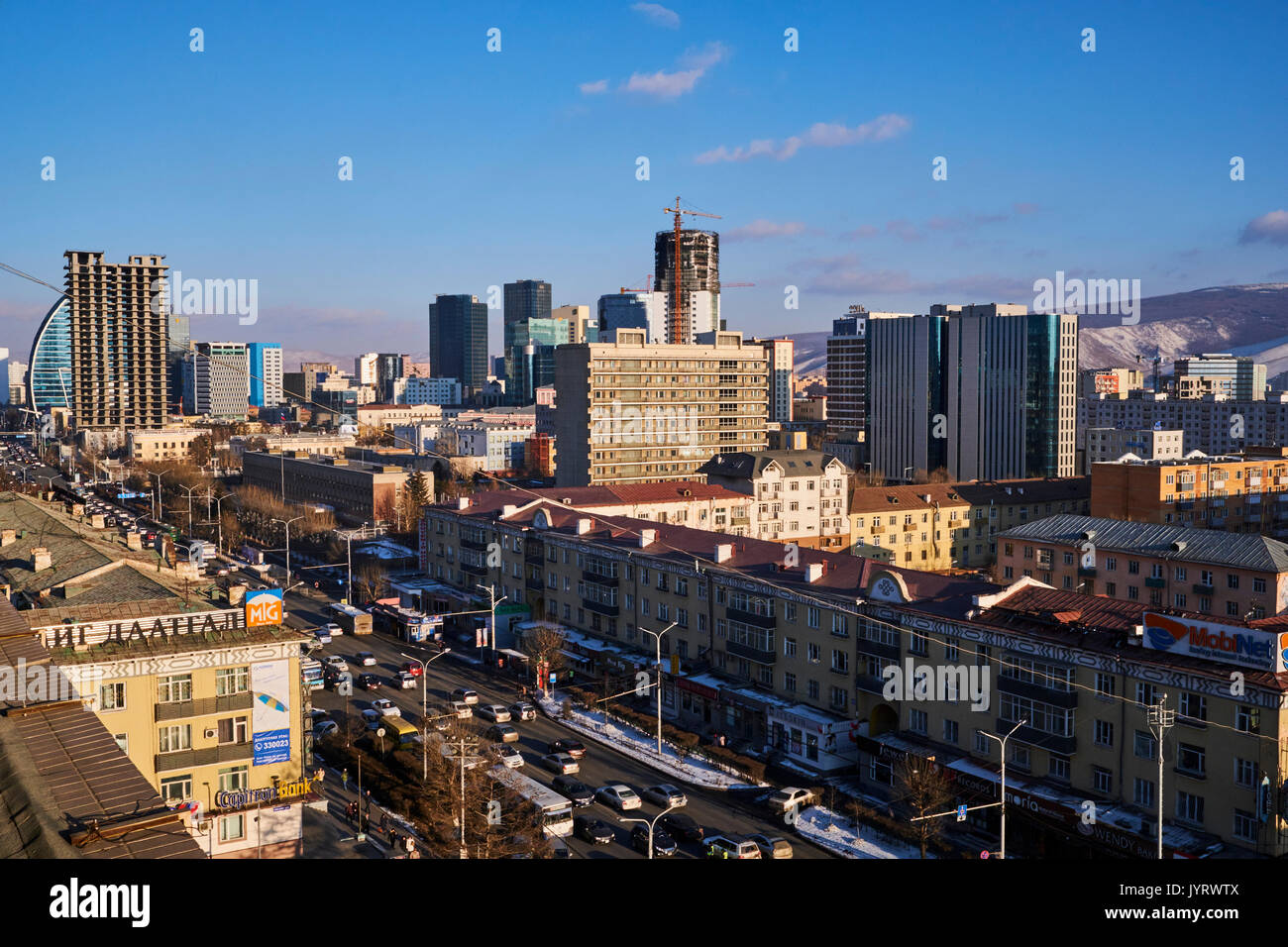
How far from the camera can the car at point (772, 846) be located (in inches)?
620

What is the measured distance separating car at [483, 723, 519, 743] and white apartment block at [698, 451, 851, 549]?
19.1 m

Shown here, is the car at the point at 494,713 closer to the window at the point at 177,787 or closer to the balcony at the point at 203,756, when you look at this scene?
the balcony at the point at 203,756

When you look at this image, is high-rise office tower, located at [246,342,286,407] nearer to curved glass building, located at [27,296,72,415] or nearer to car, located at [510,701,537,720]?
curved glass building, located at [27,296,72,415]

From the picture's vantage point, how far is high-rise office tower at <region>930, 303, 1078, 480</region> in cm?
7394

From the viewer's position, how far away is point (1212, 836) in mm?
14781

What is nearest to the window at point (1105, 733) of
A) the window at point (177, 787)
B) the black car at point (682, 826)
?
the black car at point (682, 826)

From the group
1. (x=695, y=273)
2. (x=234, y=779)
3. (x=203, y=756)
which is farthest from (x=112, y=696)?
(x=695, y=273)

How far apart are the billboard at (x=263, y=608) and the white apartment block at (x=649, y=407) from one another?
43085 millimetres

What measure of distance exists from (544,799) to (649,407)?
43363 millimetres

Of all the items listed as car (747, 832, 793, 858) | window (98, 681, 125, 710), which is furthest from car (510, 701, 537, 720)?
window (98, 681, 125, 710)

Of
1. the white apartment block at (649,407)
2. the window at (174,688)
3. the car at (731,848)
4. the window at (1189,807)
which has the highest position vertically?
the white apartment block at (649,407)

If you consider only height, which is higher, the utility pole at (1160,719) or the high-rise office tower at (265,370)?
the high-rise office tower at (265,370)
